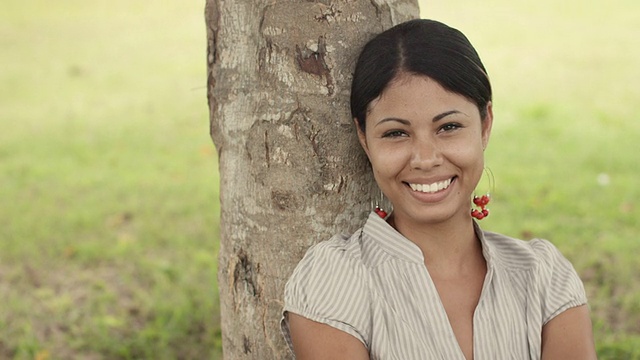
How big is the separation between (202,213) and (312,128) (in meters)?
3.21

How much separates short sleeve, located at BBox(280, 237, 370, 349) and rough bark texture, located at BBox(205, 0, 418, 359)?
0.18m

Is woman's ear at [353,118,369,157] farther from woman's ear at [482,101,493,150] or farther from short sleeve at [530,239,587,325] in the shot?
short sleeve at [530,239,587,325]

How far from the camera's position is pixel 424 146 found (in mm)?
2158

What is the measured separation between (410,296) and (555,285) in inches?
17.0

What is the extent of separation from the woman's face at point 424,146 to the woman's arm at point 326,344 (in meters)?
0.41

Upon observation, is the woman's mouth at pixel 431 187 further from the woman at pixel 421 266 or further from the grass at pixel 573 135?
the grass at pixel 573 135

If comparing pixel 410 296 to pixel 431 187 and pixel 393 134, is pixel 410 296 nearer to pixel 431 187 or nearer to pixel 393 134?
pixel 431 187

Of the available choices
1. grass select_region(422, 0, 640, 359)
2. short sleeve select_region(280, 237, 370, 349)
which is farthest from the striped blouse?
grass select_region(422, 0, 640, 359)

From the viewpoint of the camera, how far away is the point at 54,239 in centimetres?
495

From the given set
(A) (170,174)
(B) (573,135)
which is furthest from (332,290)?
(B) (573,135)

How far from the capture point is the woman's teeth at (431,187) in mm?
2184

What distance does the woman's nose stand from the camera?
2154 mm

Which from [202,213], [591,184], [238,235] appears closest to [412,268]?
[238,235]

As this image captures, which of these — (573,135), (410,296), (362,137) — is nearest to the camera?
(410,296)
